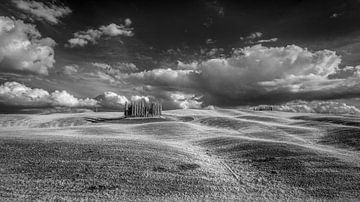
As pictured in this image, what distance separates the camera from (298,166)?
63.3 feet

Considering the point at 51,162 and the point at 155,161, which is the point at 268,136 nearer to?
the point at 155,161

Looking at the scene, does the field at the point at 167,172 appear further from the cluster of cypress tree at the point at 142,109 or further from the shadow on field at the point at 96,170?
the cluster of cypress tree at the point at 142,109

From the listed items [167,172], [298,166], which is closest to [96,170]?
[167,172]

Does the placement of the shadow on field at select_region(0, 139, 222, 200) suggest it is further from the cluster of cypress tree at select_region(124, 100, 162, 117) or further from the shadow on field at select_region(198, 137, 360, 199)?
the cluster of cypress tree at select_region(124, 100, 162, 117)

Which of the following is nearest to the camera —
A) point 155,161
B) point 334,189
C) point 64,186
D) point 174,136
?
point 64,186

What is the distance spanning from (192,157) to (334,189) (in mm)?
9936

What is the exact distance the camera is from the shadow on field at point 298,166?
15545 mm

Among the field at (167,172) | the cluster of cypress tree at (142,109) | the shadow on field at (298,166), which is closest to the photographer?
the field at (167,172)

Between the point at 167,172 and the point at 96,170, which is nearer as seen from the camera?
the point at 96,170

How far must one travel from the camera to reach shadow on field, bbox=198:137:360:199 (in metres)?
15.5

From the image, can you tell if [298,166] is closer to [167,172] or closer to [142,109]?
[167,172]

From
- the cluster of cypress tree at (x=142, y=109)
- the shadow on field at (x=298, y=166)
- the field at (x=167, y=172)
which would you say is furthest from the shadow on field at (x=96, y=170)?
the cluster of cypress tree at (x=142, y=109)

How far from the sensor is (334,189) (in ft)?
50.1

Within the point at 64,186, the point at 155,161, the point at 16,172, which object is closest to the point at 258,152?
the point at 155,161
